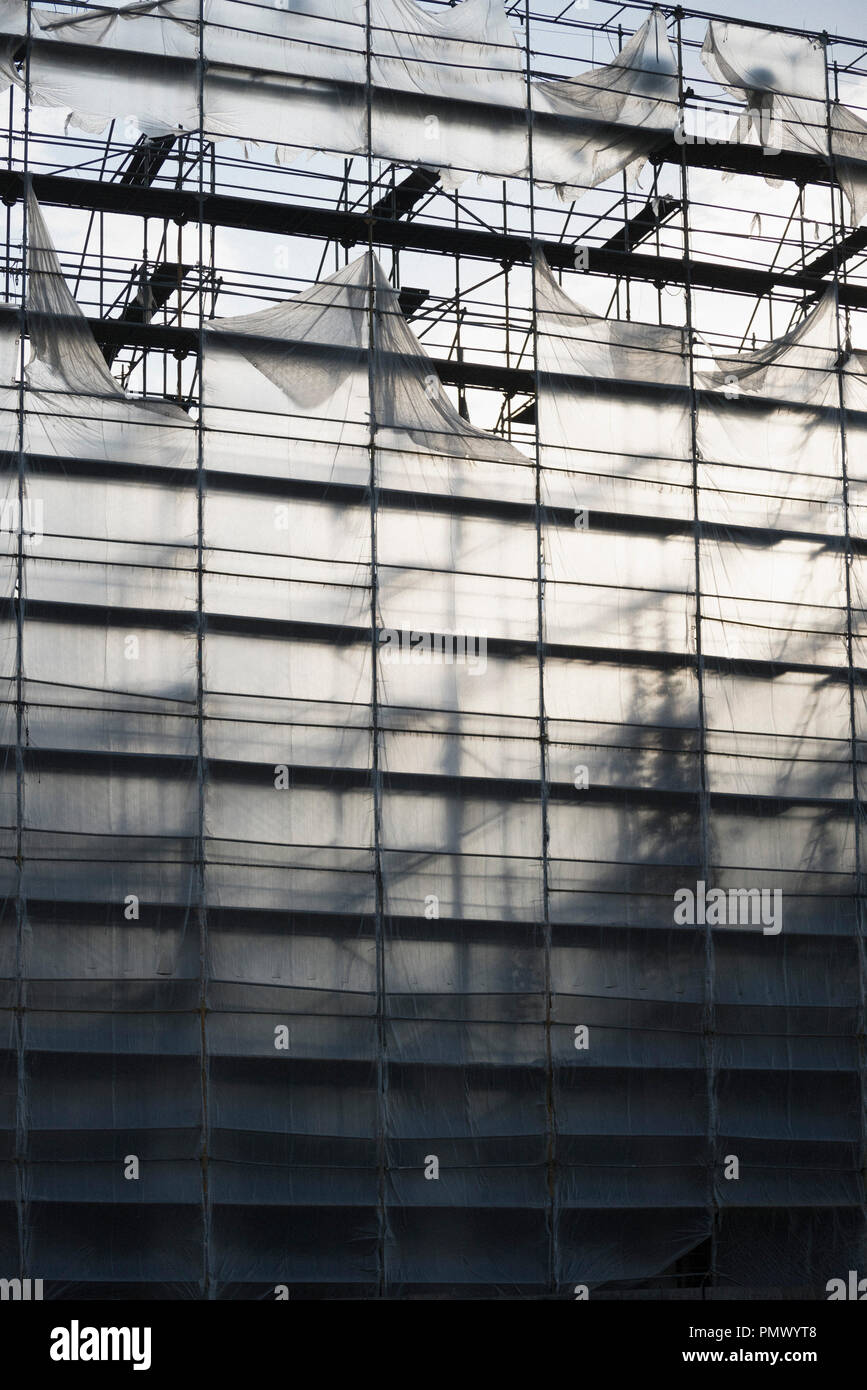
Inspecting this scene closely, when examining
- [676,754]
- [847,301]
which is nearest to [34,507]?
[676,754]

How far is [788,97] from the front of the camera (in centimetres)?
2548

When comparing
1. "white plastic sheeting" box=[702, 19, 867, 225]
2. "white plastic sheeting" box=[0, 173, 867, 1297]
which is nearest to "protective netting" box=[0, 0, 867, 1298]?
"white plastic sheeting" box=[0, 173, 867, 1297]

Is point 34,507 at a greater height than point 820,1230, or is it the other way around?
point 34,507

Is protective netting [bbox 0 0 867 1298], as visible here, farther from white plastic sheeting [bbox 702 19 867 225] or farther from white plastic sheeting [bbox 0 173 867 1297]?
white plastic sheeting [bbox 702 19 867 225]

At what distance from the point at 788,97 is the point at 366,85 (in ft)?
19.1

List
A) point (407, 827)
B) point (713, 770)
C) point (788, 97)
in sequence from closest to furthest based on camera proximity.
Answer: point (407, 827) < point (713, 770) < point (788, 97)

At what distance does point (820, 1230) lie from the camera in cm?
2220

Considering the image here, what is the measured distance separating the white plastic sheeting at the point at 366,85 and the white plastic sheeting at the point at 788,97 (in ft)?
2.82

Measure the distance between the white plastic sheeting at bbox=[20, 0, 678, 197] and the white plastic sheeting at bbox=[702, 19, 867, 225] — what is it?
2.82ft

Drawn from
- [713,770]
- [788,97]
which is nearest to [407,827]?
[713,770]

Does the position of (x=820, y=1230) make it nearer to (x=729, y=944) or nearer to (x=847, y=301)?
(x=729, y=944)

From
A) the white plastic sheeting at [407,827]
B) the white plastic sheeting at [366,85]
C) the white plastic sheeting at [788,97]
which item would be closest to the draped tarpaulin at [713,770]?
the white plastic sheeting at [407,827]

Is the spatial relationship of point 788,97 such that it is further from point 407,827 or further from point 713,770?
point 407,827

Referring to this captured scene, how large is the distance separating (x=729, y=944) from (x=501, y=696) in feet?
12.9
